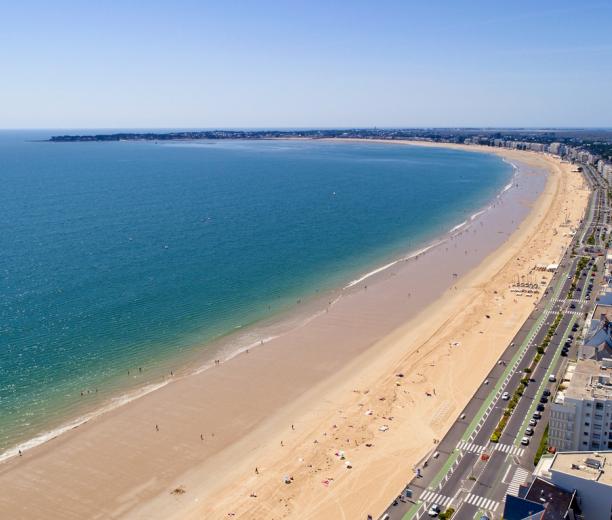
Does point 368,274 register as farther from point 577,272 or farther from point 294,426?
point 294,426

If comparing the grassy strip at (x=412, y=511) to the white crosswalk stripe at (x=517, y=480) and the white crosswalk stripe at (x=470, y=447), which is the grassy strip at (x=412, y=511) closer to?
the white crosswalk stripe at (x=517, y=480)

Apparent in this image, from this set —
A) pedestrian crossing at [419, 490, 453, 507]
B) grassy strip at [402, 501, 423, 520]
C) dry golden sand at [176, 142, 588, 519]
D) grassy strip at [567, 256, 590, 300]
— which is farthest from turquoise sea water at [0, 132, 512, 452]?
pedestrian crossing at [419, 490, 453, 507]

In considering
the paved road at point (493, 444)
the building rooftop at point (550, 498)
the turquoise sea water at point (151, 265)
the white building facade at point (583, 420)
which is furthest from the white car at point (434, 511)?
the turquoise sea water at point (151, 265)

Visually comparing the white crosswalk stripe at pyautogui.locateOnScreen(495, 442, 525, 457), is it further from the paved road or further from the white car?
the white car

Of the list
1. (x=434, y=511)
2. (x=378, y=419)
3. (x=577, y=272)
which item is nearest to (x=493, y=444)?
(x=434, y=511)

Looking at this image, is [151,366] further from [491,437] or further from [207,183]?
[207,183]


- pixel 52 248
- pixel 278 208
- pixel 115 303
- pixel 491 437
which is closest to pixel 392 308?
pixel 491 437
